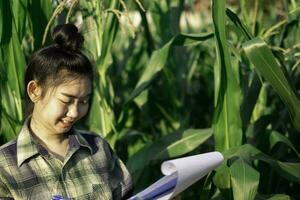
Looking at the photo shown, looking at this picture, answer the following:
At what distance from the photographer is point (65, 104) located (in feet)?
4.88

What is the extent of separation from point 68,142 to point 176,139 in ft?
2.11

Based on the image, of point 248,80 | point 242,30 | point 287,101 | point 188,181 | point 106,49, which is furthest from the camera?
point 248,80

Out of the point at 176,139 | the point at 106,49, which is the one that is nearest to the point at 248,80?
the point at 176,139

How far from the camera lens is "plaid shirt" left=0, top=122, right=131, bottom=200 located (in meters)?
1.49

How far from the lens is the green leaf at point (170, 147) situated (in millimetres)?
2119

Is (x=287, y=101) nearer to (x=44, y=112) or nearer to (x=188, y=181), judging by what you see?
(x=188, y=181)

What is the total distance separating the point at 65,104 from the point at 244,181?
49 centimetres

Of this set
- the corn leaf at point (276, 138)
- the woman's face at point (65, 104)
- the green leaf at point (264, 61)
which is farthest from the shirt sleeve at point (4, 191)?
the corn leaf at point (276, 138)

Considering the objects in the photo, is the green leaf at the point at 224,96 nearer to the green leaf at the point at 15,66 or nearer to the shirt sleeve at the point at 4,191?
the green leaf at the point at 15,66

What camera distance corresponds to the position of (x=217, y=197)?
6.78 ft

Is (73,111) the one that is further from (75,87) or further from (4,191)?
(4,191)

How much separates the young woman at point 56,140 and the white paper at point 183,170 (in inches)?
7.9

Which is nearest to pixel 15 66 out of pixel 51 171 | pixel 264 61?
pixel 51 171

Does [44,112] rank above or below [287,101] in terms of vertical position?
above
